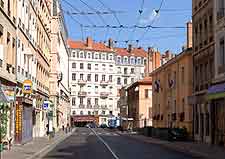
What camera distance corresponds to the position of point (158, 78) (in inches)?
2872

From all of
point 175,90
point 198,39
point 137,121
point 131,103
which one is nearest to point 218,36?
point 198,39

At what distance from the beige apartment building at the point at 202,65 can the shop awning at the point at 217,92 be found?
347 cm

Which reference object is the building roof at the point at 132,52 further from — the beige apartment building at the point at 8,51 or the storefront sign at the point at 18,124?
the beige apartment building at the point at 8,51

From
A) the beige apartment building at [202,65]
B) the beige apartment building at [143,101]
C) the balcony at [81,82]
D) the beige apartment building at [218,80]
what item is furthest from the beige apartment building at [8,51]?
the balcony at [81,82]

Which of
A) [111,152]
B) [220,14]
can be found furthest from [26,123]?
[220,14]

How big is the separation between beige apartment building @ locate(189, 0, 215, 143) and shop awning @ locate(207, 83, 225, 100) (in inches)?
137

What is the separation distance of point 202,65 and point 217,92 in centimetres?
953

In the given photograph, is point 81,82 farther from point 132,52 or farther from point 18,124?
point 18,124

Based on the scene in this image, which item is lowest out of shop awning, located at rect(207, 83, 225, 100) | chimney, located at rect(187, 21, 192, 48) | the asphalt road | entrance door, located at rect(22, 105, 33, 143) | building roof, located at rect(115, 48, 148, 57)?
the asphalt road

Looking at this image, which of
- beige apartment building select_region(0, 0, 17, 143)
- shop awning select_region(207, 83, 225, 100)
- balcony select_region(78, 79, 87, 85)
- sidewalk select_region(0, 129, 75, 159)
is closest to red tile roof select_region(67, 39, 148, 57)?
balcony select_region(78, 79, 87, 85)

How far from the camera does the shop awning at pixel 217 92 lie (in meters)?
37.5

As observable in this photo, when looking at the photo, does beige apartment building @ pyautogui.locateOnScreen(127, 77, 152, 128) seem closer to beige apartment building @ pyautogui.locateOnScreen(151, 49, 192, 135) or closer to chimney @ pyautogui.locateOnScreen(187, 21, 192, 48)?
beige apartment building @ pyautogui.locateOnScreen(151, 49, 192, 135)

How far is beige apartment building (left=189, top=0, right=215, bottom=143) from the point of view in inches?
1750

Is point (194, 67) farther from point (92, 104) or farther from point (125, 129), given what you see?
point (92, 104)
